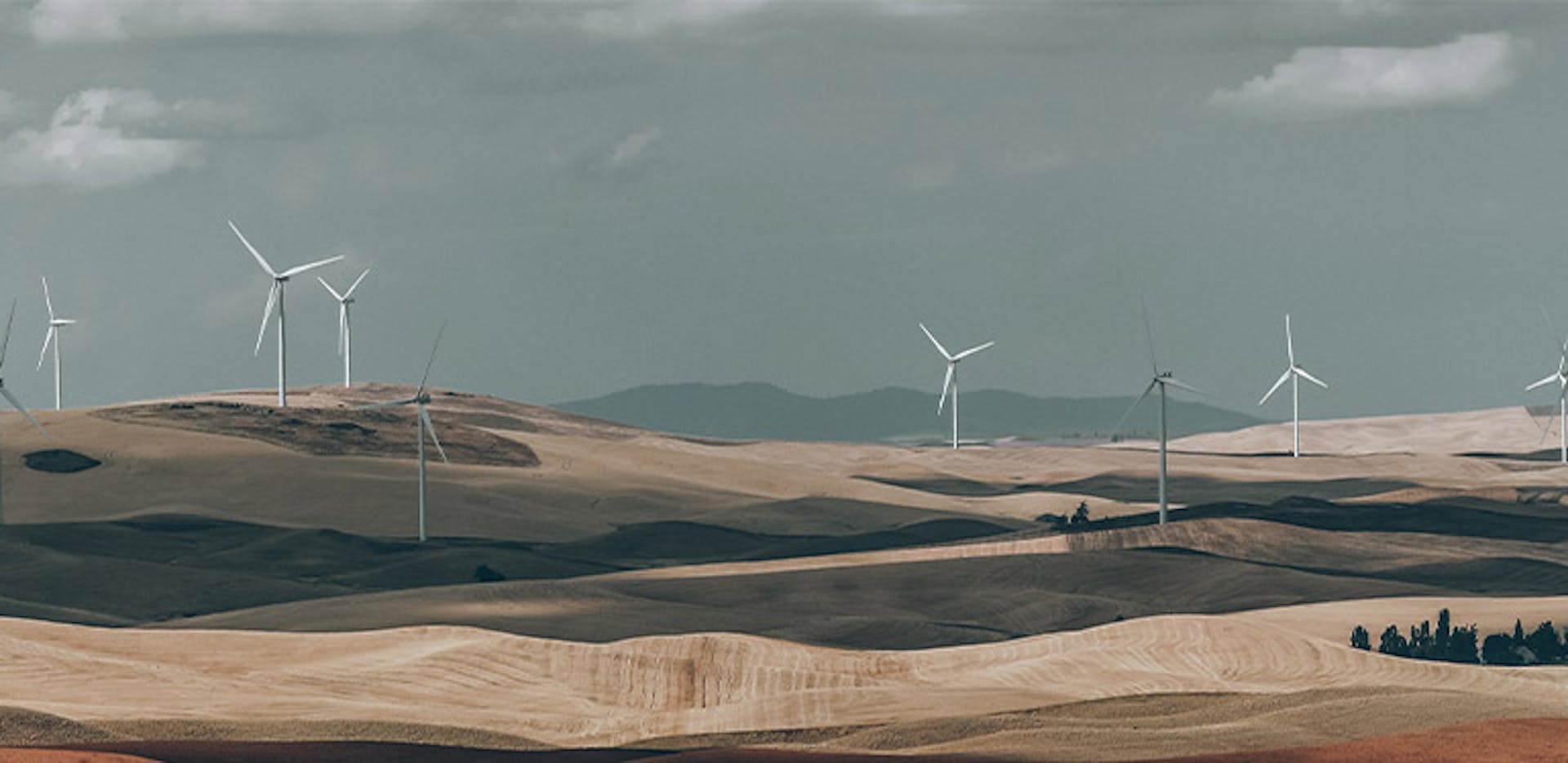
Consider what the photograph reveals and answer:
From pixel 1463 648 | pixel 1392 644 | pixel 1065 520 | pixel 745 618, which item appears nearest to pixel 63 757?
pixel 1392 644

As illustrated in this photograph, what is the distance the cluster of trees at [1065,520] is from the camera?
10594 centimetres

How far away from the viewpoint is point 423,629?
6269cm

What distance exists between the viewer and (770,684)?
5412 centimetres

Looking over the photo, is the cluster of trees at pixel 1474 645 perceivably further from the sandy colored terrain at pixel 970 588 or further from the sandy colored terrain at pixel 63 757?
the sandy colored terrain at pixel 63 757

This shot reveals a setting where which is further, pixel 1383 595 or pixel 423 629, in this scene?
pixel 1383 595

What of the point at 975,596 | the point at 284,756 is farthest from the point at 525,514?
the point at 284,756

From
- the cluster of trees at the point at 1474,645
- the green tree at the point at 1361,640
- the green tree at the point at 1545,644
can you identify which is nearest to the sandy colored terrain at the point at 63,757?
the green tree at the point at 1361,640

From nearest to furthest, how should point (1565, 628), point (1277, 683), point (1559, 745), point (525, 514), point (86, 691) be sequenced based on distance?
1. point (1559, 745)
2. point (86, 691)
3. point (1277, 683)
4. point (1565, 628)
5. point (525, 514)

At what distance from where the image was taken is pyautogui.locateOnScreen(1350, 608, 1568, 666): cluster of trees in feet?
209

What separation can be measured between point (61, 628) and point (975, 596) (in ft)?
99.1

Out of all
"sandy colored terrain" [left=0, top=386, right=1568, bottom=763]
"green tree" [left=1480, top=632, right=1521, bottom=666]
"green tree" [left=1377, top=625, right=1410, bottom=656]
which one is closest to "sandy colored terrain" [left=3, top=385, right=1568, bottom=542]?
"sandy colored terrain" [left=0, top=386, right=1568, bottom=763]

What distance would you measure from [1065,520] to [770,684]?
6335cm

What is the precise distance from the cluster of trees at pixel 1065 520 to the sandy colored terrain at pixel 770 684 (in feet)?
140

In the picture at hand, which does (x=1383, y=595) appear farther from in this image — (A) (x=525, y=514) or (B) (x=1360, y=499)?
(A) (x=525, y=514)
